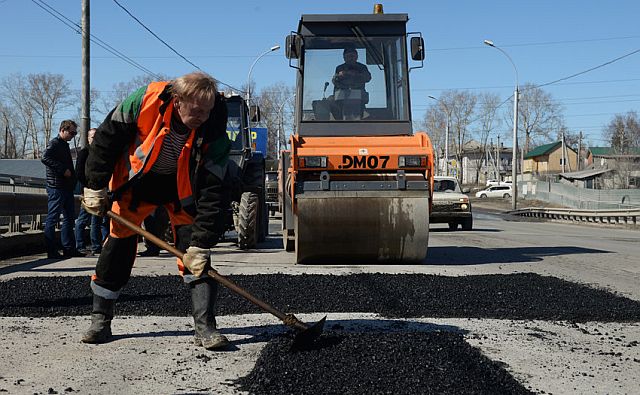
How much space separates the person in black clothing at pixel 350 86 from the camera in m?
10.8

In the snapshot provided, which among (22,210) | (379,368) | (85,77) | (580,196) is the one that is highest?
(85,77)

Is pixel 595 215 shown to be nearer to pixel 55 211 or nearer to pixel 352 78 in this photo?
pixel 352 78

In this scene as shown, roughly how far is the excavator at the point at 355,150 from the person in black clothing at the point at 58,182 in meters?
2.93

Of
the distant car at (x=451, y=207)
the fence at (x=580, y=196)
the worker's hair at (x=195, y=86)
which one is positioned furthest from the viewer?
the fence at (x=580, y=196)

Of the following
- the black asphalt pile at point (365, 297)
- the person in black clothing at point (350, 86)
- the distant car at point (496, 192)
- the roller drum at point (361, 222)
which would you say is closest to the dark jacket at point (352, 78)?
the person in black clothing at point (350, 86)

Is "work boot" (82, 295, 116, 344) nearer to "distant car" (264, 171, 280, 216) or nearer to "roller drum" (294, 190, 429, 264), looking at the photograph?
"roller drum" (294, 190, 429, 264)

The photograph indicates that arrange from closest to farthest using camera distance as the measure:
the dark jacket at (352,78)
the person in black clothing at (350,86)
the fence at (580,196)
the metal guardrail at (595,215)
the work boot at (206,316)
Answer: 1. the work boot at (206,316)
2. the person in black clothing at (350,86)
3. the dark jacket at (352,78)
4. the metal guardrail at (595,215)
5. the fence at (580,196)

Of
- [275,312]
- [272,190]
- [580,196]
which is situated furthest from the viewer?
[580,196]

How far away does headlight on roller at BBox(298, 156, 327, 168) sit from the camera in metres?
9.57

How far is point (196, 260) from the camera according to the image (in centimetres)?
487

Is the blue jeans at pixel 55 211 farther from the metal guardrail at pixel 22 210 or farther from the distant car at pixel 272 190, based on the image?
the distant car at pixel 272 190

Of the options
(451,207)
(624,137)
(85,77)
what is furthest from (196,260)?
(624,137)

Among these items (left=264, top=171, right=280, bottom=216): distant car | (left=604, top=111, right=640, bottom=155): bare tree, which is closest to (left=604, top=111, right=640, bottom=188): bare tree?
(left=604, top=111, right=640, bottom=155): bare tree

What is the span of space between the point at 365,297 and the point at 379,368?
8.27 feet
